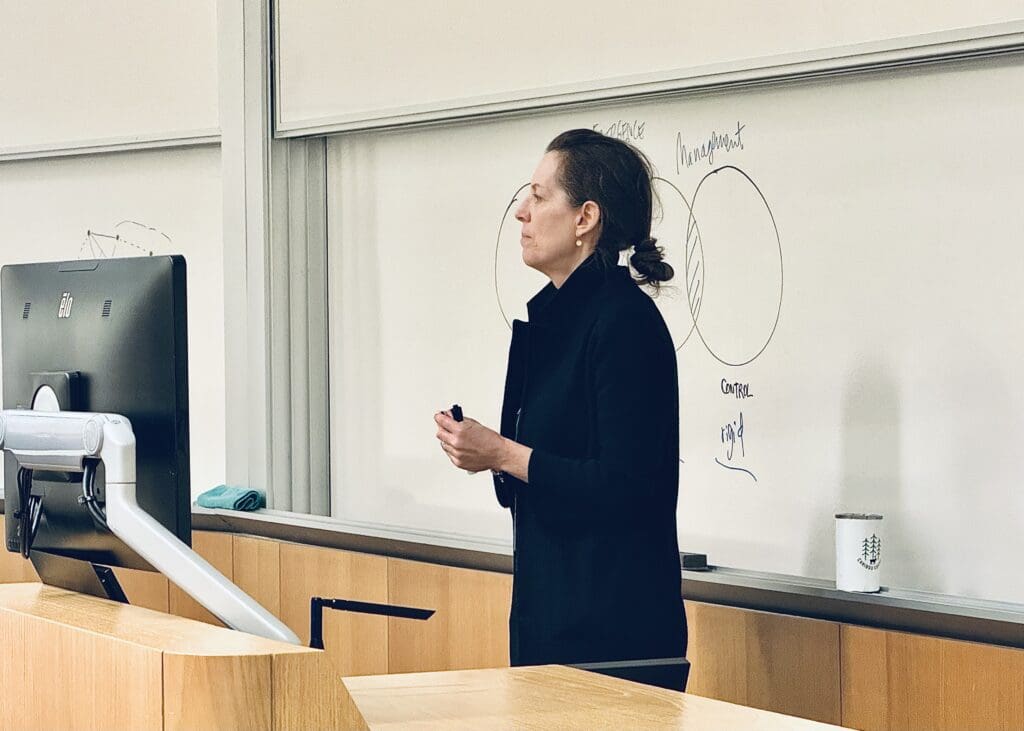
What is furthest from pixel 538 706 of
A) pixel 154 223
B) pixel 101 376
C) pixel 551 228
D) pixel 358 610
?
pixel 154 223

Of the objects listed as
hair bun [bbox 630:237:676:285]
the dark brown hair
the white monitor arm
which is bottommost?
the white monitor arm

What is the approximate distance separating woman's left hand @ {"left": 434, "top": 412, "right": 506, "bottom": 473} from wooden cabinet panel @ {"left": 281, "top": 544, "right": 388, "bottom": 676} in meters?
1.05

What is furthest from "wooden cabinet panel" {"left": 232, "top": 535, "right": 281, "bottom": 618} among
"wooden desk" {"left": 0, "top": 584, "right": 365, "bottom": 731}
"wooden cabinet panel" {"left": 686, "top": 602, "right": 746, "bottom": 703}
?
"wooden desk" {"left": 0, "top": 584, "right": 365, "bottom": 731}

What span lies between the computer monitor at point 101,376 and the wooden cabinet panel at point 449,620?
1.23m

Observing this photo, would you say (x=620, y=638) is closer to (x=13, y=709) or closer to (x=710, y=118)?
(x=13, y=709)

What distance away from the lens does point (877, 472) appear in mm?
2283

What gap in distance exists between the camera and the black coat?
1.79 m

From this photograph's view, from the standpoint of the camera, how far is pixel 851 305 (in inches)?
91.3

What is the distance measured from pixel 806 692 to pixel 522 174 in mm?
1235

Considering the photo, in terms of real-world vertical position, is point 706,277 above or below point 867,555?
above

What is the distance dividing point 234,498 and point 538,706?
6.77 ft

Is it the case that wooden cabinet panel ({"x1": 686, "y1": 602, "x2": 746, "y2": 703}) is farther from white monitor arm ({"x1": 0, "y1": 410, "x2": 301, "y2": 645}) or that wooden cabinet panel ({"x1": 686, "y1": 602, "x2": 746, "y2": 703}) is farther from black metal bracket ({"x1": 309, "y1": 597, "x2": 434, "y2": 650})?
white monitor arm ({"x1": 0, "y1": 410, "x2": 301, "y2": 645})

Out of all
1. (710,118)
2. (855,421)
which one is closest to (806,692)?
(855,421)

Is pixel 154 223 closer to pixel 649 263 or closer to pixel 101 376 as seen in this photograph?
pixel 649 263
